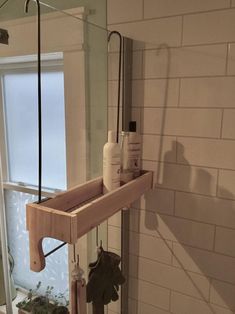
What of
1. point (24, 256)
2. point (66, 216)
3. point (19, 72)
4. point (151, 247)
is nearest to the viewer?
point (66, 216)

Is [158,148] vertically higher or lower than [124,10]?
lower

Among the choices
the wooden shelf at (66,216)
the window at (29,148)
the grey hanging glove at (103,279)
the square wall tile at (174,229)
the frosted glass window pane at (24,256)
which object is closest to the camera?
the wooden shelf at (66,216)

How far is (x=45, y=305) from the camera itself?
1553mm

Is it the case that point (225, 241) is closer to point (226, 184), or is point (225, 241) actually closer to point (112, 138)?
point (226, 184)

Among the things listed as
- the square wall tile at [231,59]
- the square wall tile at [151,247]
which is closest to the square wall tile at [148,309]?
the square wall tile at [151,247]

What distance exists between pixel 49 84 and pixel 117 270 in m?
1.01

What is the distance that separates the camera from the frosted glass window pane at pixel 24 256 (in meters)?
Answer: 1.74

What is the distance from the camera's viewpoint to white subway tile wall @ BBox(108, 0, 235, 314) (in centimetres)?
105

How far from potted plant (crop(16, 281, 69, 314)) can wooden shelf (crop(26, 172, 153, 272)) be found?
2.80ft

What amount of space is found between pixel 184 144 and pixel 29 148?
98cm

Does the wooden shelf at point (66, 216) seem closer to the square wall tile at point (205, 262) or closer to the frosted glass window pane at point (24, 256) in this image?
the square wall tile at point (205, 262)

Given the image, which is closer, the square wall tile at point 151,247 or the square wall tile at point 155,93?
the square wall tile at point 155,93

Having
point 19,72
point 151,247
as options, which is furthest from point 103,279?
point 19,72

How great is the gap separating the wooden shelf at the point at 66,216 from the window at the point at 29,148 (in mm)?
707
